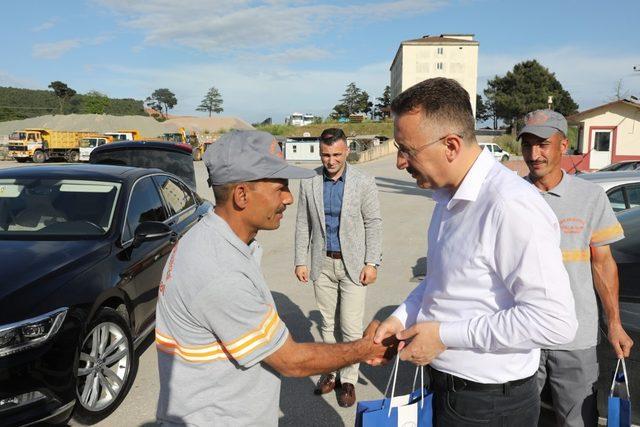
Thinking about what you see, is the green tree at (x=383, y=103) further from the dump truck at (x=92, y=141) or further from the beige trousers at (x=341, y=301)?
the beige trousers at (x=341, y=301)

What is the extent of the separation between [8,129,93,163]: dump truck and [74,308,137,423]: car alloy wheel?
37.5 m

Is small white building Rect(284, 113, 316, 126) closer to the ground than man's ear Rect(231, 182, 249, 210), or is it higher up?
higher up

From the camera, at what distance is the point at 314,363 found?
1.71 metres

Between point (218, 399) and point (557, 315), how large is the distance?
1113 mm

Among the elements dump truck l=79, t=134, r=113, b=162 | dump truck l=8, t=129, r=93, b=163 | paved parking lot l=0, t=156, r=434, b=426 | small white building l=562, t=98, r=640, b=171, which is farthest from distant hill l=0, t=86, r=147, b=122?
paved parking lot l=0, t=156, r=434, b=426

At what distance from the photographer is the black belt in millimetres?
1782

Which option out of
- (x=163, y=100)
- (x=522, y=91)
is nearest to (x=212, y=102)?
(x=163, y=100)

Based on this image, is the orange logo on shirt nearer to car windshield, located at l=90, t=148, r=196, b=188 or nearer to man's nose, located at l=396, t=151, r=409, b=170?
man's nose, located at l=396, t=151, r=409, b=170

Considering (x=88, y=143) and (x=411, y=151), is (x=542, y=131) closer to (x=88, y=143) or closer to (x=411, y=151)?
(x=411, y=151)

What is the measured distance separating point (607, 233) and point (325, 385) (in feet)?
7.70

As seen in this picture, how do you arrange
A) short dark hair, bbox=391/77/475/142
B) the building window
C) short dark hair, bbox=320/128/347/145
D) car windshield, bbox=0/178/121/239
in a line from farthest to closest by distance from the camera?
the building window
car windshield, bbox=0/178/121/239
short dark hair, bbox=320/128/347/145
short dark hair, bbox=391/77/475/142

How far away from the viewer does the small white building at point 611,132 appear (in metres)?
22.7

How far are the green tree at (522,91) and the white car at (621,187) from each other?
64.9 metres

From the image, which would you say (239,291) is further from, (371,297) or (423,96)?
(371,297)
